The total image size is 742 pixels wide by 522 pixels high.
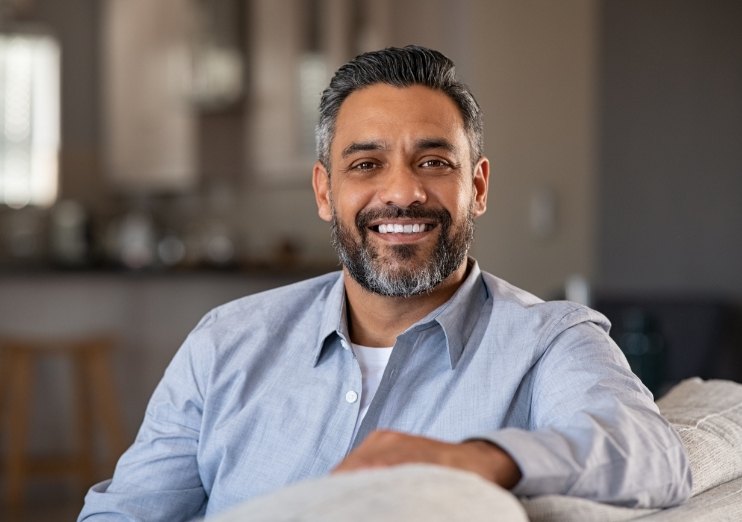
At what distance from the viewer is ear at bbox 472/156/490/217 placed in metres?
1.72

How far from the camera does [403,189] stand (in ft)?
5.13

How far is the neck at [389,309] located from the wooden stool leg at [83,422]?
308cm

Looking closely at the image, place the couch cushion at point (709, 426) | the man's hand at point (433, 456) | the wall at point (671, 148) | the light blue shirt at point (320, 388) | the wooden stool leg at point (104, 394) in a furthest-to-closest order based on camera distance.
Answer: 1. the wooden stool leg at point (104, 394)
2. the wall at point (671, 148)
3. the light blue shirt at point (320, 388)
4. the couch cushion at point (709, 426)
5. the man's hand at point (433, 456)

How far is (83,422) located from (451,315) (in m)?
3.35

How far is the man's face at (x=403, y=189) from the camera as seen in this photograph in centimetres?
158

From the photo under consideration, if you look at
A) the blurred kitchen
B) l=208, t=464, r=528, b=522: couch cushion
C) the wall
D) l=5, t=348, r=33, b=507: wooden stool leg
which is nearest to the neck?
l=208, t=464, r=528, b=522: couch cushion

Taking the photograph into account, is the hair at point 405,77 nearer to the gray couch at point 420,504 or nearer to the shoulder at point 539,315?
the shoulder at point 539,315

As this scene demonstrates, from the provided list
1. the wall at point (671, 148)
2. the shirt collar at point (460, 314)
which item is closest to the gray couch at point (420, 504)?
the shirt collar at point (460, 314)

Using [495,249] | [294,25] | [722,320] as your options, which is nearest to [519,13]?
[495,249]

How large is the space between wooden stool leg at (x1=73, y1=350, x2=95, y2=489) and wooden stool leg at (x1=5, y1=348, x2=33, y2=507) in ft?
0.72

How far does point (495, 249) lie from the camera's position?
442cm

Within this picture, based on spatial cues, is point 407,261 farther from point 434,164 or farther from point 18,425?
point 18,425

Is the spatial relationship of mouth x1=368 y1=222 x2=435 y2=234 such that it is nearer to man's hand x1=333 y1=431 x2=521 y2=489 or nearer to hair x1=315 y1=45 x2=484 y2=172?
hair x1=315 y1=45 x2=484 y2=172

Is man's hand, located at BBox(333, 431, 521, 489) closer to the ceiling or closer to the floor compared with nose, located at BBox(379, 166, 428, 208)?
closer to the floor
